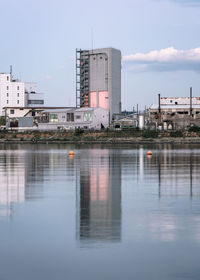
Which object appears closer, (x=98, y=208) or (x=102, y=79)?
(x=98, y=208)

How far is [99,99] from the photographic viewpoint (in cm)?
14262

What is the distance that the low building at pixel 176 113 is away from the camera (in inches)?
5138

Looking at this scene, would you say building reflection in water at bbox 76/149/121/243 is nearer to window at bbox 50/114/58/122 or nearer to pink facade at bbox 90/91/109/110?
window at bbox 50/114/58/122

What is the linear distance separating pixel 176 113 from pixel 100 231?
12456 cm

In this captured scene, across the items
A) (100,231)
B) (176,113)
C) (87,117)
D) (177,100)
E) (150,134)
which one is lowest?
(100,231)

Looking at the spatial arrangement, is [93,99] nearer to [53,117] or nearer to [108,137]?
[53,117]

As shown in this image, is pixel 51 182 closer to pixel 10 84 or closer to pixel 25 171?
pixel 25 171

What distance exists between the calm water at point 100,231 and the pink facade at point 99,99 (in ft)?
386

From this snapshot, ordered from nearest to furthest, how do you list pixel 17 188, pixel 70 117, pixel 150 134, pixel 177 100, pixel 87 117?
pixel 17 188 < pixel 150 134 < pixel 87 117 < pixel 70 117 < pixel 177 100

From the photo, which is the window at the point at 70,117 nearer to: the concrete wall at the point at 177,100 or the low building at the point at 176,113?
the low building at the point at 176,113

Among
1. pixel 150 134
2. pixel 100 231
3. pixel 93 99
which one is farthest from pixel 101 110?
pixel 100 231

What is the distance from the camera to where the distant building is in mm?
141625

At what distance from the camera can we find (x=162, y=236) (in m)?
12.5

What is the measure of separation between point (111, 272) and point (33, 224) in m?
5.14
